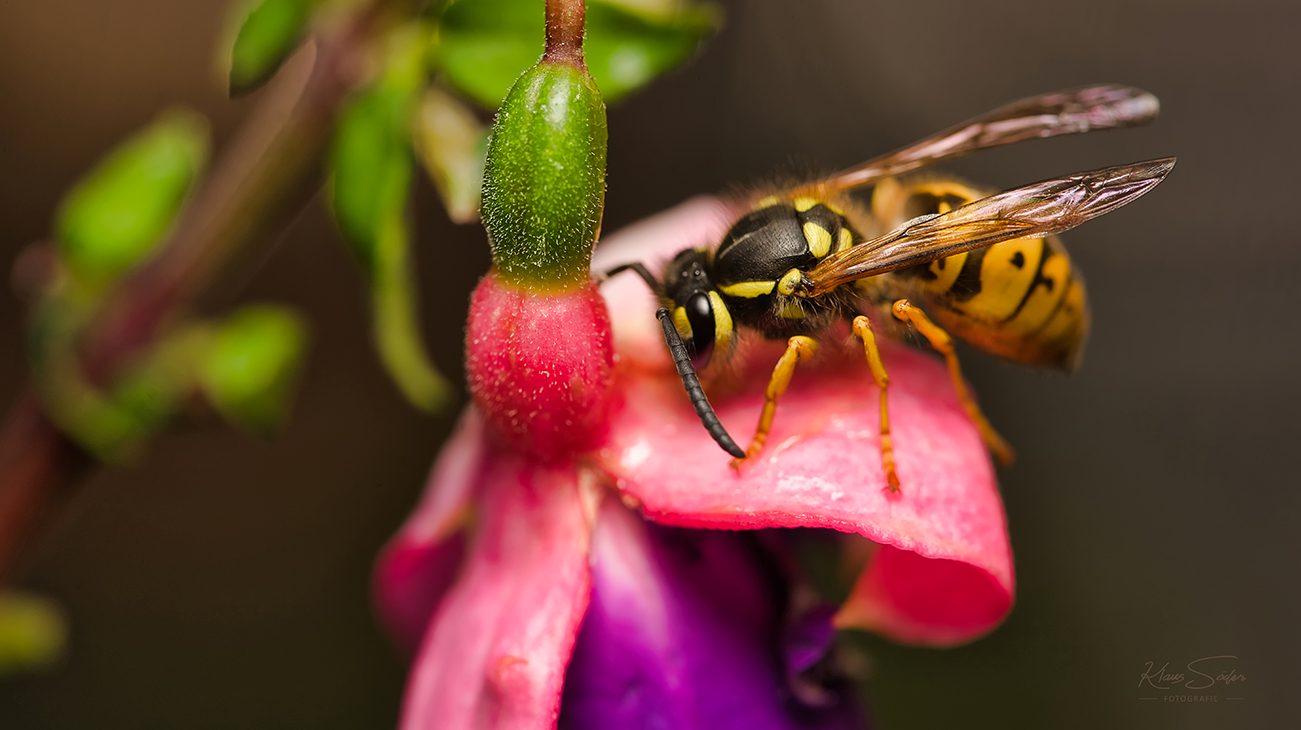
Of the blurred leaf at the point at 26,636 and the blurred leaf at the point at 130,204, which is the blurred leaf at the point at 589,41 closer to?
the blurred leaf at the point at 130,204

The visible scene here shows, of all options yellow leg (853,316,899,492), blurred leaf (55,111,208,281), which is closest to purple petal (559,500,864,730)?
yellow leg (853,316,899,492)

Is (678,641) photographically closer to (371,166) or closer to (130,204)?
(371,166)

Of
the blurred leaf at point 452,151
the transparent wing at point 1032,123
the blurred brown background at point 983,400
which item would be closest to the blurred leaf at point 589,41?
the blurred leaf at point 452,151

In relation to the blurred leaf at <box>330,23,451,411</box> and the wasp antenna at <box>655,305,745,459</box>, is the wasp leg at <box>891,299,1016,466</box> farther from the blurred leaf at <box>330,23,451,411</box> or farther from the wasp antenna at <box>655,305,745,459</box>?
the blurred leaf at <box>330,23,451,411</box>

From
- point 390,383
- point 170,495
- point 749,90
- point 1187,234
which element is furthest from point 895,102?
point 170,495

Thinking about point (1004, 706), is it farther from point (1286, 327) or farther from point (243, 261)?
point (243, 261)

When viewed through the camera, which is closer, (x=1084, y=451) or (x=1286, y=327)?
(x=1286, y=327)
